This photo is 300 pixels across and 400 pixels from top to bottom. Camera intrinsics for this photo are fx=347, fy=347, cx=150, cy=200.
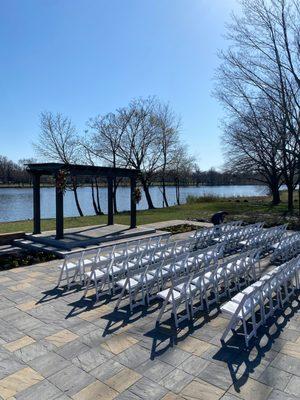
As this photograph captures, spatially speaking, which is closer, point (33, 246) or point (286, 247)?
point (286, 247)

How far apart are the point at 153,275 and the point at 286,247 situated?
4.29 metres

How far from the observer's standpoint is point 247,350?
4285 millimetres

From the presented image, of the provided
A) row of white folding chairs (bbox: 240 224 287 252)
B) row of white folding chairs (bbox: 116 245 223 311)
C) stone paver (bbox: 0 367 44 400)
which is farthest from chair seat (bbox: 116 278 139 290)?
row of white folding chairs (bbox: 240 224 287 252)

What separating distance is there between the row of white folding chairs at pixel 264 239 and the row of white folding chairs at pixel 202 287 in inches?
81.0

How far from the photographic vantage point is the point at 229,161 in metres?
32.3

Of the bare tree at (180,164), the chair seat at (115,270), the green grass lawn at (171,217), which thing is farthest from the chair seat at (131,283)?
the bare tree at (180,164)

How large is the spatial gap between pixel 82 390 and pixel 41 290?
136 inches

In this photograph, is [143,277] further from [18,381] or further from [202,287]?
[18,381]

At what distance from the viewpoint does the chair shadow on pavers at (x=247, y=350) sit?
3766mm

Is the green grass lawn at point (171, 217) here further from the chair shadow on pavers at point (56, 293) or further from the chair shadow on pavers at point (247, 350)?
the chair shadow on pavers at point (247, 350)

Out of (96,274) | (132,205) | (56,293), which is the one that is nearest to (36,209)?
(132,205)

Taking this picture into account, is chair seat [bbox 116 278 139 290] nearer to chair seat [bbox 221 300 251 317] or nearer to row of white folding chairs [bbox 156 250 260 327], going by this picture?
row of white folding chairs [bbox 156 250 260 327]

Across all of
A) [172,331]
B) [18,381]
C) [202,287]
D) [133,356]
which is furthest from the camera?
[202,287]

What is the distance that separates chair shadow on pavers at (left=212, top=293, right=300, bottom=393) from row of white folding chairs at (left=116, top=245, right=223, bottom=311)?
1.53m
